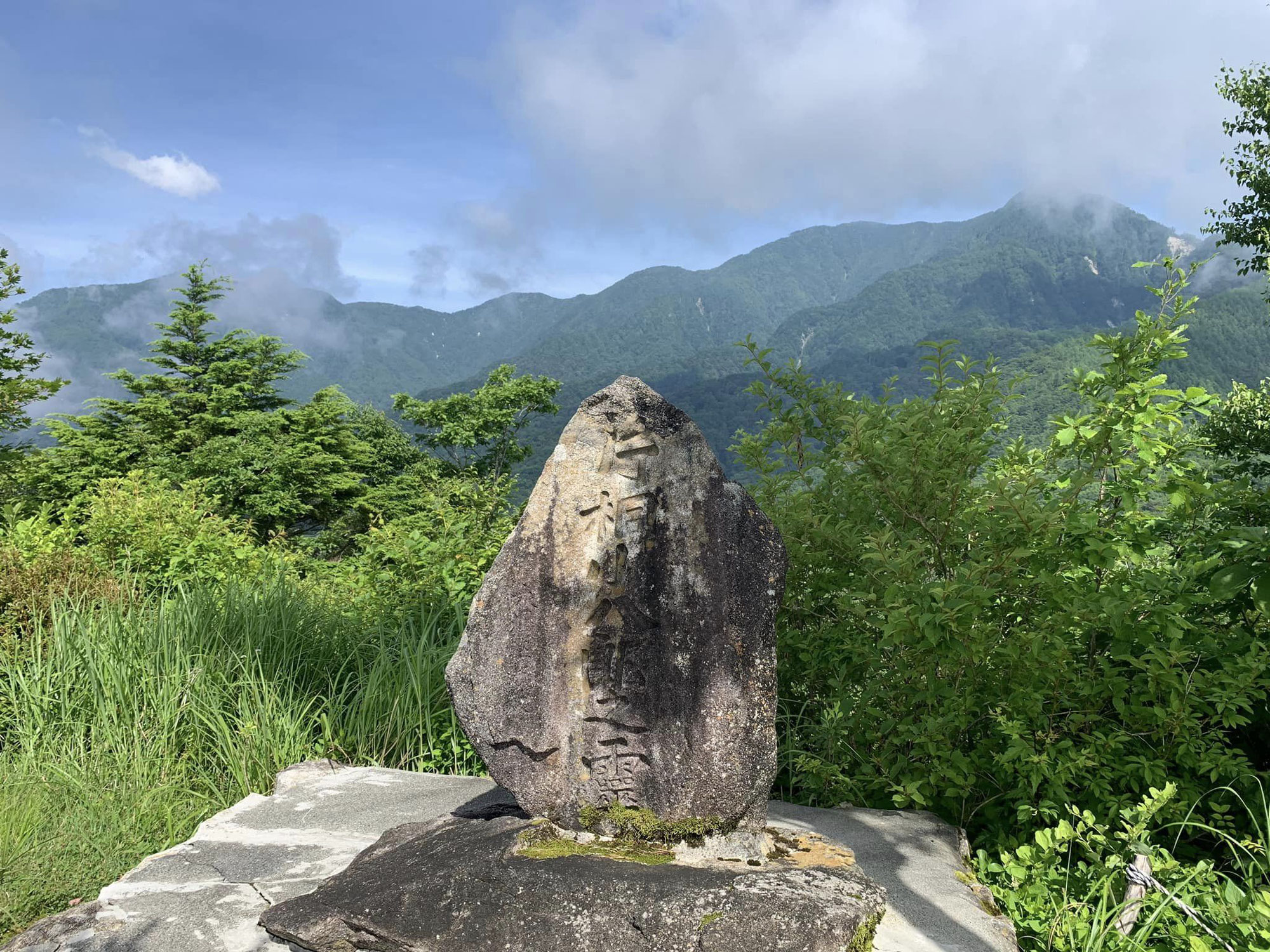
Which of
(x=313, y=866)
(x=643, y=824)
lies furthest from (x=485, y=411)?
(x=643, y=824)

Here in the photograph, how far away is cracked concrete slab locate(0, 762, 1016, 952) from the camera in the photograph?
8.34 feet

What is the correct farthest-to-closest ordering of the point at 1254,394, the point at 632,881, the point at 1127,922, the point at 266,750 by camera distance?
1. the point at 1254,394
2. the point at 266,750
3. the point at 1127,922
4. the point at 632,881

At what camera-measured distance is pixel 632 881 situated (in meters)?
2.25

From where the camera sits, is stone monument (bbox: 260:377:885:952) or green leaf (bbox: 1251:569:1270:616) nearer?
green leaf (bbox: 1251:569:1270:616)

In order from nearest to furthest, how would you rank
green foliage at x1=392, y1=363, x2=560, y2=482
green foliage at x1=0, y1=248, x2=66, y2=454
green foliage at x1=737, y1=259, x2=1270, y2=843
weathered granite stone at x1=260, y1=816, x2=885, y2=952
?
weathered granite stone at x1=260, y1=816, x2=885, y2=952 → green foliage at x1=737, y1=259, x2=1270, y2=843 → green foliage at x1=0, y1=248, x2=66, y2=454 → green foliage at x1=392, y1=363, x2=560, y2=482

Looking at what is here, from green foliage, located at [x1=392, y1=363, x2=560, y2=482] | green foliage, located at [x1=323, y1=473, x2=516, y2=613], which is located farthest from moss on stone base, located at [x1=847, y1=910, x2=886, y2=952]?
green foliage, located at [x1=392, y1=363, x2=560, y2=482]

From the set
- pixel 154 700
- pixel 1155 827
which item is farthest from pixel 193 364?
pixel 1155 827

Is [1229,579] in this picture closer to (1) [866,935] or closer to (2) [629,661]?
(1) [866,935]

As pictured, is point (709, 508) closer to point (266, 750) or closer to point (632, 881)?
point (632, 881)

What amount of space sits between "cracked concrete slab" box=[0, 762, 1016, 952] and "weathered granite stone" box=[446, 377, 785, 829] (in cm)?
58

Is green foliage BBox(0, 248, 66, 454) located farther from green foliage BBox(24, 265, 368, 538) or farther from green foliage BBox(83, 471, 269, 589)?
green foliage BBox(83, 471, 269, 589)

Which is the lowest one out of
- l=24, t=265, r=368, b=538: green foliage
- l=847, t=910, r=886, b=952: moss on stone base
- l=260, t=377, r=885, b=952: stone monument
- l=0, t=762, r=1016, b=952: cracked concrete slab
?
l=0, t=762, r=1016, b=952: cracked concrete slab

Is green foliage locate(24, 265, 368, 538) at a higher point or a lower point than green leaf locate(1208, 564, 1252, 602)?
higher

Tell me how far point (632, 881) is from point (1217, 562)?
2361mm
